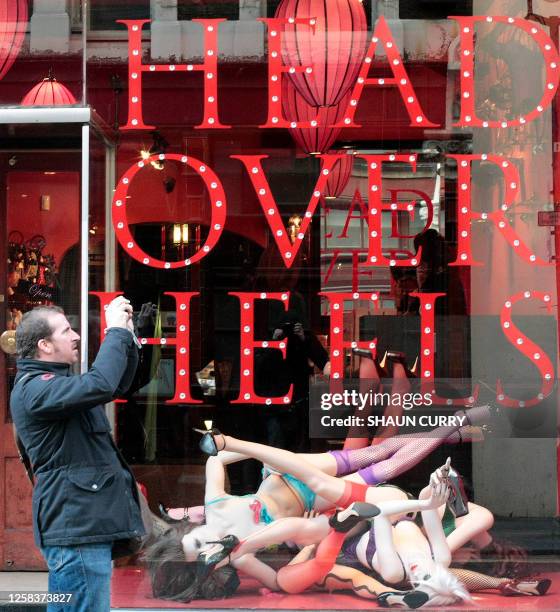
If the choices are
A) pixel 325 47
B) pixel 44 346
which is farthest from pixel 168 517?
pixel 325 47

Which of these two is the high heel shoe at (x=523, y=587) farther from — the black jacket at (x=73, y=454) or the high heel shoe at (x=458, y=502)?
the black jacket at (x=73, y=454)

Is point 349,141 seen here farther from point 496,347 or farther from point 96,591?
point 96,591

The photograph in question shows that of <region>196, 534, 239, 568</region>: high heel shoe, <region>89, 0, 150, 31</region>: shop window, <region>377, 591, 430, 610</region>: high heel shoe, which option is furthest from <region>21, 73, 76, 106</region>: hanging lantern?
<region>377, 591, 430, 610</region>: high heel shoe

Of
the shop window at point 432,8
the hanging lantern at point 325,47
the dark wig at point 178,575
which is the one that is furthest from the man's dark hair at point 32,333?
the shop window at point 432,8

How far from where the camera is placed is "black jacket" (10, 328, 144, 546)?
11.2ft

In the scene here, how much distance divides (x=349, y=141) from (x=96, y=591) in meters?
2.63

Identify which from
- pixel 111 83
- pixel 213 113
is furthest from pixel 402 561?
pixel 111 83

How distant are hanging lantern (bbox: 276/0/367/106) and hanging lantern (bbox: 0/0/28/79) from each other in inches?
53.5

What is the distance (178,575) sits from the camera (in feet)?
16.2

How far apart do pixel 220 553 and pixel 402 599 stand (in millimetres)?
918

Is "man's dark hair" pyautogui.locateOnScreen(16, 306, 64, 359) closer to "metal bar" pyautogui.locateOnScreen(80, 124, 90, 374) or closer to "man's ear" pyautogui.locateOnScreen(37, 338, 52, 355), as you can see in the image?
"man's ear" pyautogui.locateOnScreen(37, 338, 52, 355)

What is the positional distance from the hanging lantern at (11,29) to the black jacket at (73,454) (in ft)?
7.53

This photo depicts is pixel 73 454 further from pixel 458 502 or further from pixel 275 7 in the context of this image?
pixel 275 7

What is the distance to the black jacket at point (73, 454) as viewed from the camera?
3.42m
